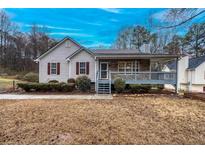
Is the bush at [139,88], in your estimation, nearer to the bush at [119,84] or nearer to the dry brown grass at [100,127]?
the bush at [119,84]

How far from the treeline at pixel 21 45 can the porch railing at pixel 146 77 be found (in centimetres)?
582

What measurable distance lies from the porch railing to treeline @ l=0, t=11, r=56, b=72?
19.1 ft

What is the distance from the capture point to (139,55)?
1249cm

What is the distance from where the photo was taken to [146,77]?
12.5 metres

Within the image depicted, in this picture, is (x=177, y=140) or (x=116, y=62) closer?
(x=177, y=140)

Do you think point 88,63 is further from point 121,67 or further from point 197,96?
point 197,96

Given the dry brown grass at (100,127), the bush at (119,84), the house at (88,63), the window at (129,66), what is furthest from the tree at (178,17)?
the window at (129,66)

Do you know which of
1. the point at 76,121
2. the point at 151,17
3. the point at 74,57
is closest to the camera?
the point at 76,121

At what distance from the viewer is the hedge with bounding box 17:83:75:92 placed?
12062 mm

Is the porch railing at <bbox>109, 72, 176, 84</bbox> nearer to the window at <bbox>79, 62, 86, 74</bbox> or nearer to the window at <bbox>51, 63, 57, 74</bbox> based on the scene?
the window at <bbox>79, 62, 86, 74</bbox>

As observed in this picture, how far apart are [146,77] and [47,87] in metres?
6.19

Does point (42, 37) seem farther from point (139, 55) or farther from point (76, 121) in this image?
point (76, 121)
